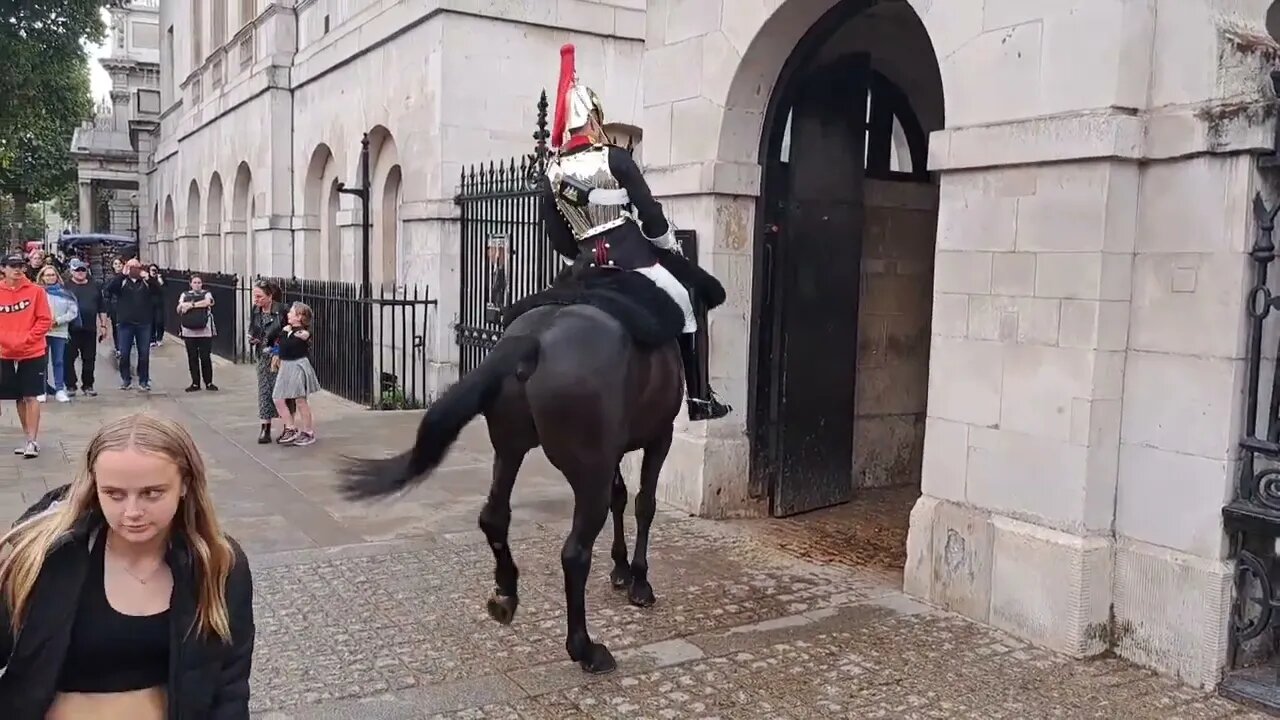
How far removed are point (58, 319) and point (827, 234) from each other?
8.82m

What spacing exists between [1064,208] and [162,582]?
429 centimetres

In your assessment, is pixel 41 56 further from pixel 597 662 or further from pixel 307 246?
pixel 597 662

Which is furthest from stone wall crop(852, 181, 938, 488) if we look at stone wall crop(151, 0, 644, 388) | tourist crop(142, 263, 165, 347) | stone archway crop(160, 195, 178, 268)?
stone archway crop(160, 195, 178, 268)

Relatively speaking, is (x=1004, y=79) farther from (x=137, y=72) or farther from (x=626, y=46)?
(x=137, y=72)

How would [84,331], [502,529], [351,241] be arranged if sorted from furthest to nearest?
[351,241], [84,331], [502,529]

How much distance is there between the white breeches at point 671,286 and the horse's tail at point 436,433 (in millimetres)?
991

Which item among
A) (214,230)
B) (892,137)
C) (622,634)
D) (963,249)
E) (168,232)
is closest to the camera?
(622,634)

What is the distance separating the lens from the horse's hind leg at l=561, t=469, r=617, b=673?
15.5ft

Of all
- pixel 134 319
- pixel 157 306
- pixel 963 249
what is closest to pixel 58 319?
pixel 134 319

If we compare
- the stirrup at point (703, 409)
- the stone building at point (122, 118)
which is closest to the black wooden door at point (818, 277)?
the stirrup at point (703, 409)

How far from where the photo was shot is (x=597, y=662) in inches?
186

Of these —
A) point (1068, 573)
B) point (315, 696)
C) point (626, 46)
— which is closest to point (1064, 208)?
point (1068, 573)

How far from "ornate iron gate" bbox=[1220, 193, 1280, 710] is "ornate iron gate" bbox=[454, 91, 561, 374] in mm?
6133

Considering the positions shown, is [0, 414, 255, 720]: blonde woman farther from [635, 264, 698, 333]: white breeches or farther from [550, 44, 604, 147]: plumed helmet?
[550, 44, 604, 147]: plumed helmet
